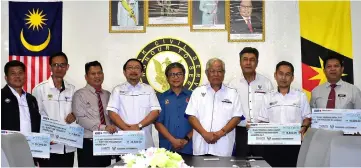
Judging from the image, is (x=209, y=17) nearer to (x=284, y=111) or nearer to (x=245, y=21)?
(x=245, y=21)

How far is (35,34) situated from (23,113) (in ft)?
5.22

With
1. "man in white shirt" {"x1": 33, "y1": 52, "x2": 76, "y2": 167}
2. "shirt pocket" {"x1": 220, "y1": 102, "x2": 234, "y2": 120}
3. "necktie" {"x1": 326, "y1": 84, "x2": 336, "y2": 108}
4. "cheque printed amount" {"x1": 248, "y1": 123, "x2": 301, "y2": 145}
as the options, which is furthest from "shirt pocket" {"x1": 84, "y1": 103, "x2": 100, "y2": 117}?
"necktie" {"x1": 326, "y1": 84, "x2": 336, "y2": 108}

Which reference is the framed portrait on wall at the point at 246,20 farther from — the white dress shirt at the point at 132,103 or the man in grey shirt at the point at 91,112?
the man in grey shirt at the point at 91,112

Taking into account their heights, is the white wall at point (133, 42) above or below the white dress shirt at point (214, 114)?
above

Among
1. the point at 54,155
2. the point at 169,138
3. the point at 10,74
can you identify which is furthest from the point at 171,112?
the point at 10,74

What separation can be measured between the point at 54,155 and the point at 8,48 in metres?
1.91

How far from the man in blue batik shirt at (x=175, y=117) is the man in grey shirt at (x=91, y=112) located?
0.64 m

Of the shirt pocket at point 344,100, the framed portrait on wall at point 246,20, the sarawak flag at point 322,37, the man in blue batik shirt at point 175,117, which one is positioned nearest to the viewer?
the man in blue batik shirt at point 175,117

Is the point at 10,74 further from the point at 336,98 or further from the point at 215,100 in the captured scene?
the point at 336,98

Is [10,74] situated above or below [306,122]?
above

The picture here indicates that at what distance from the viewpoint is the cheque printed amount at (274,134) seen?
458 centimetres

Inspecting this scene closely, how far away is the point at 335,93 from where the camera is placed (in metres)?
→ 5.23

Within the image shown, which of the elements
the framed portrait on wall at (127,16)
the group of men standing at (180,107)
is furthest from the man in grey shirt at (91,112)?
the framed portrait on wall at (127,16)

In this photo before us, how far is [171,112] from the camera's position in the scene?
Answer: 16.2ft
